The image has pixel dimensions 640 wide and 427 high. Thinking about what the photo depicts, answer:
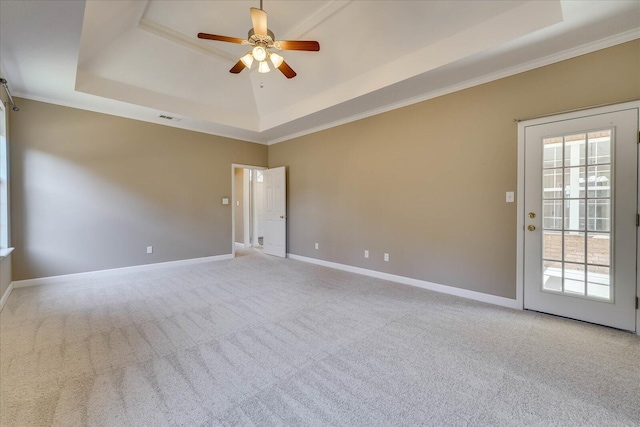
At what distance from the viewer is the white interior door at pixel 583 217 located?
247 cm

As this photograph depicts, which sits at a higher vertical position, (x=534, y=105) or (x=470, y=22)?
(x=470, y=22)

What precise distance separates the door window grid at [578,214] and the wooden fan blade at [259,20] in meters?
3.19

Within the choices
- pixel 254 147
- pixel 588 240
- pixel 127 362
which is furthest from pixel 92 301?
pixel 588 240

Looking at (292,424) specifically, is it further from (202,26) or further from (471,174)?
(202,26)

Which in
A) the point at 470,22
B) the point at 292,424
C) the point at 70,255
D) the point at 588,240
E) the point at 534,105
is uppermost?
the point at 470,22

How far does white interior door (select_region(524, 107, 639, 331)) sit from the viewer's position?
8.11 feet

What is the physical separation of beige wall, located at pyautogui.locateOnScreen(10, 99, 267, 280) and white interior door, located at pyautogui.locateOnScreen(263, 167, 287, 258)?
1.01m

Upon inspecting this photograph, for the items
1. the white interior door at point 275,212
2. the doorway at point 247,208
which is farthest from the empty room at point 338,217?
the doorway at point 247,208

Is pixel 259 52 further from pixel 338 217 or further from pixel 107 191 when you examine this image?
pixel 107 191

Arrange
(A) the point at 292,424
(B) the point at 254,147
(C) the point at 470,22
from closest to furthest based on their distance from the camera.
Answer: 1. (A) the point at 292,424
2. (C) the point at 470,22
3. (B) the point at 254,147

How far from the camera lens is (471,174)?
3.39m

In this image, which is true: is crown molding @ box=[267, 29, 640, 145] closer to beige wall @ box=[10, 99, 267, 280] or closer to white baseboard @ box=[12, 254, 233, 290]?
beige wall @ box=[10, 99, 267, 280]

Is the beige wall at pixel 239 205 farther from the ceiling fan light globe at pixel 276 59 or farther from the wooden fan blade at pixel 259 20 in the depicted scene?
the wooden fan blade at pixel 259 20

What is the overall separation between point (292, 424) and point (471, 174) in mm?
3317
